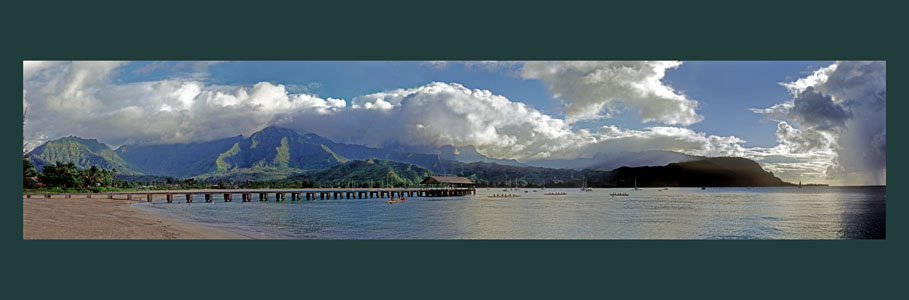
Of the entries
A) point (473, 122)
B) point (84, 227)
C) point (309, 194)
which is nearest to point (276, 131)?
point (84, 227)

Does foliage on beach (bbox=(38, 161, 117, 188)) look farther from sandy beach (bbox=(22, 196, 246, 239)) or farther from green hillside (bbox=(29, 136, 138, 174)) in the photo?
sandy beach (bbox=(22, 196, 246, 239))

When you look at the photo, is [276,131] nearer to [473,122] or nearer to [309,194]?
[473,122]

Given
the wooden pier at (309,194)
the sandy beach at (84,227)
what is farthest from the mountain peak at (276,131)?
the wooden pier at (309,194)

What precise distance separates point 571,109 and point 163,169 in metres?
10.4

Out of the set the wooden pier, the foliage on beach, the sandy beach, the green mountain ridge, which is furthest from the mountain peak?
the wooden pier

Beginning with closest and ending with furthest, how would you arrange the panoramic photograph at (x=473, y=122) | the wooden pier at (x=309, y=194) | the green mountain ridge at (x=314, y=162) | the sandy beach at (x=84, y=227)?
1. the sandy beach at (x=84, y=227)
2. the panoramic photograph at (x=473, y=122)
3. the green mountain ridge at (x=314, y=162)
4. the wooden pier at (x=309, y=194)

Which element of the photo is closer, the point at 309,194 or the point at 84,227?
the point at 84,227

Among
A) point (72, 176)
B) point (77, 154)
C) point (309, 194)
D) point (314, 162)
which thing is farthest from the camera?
point (309, 194)

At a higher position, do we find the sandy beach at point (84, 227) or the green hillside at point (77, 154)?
the green hillside at point (77, 154)

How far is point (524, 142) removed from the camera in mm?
13320

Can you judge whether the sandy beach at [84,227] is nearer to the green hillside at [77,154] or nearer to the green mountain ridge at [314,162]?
the green hillside at [77,154]

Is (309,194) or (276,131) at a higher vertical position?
(276,131)

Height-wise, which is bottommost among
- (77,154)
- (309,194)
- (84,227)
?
(309,194)

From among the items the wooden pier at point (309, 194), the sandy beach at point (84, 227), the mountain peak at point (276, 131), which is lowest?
the wooden pier at point (309, 194)
